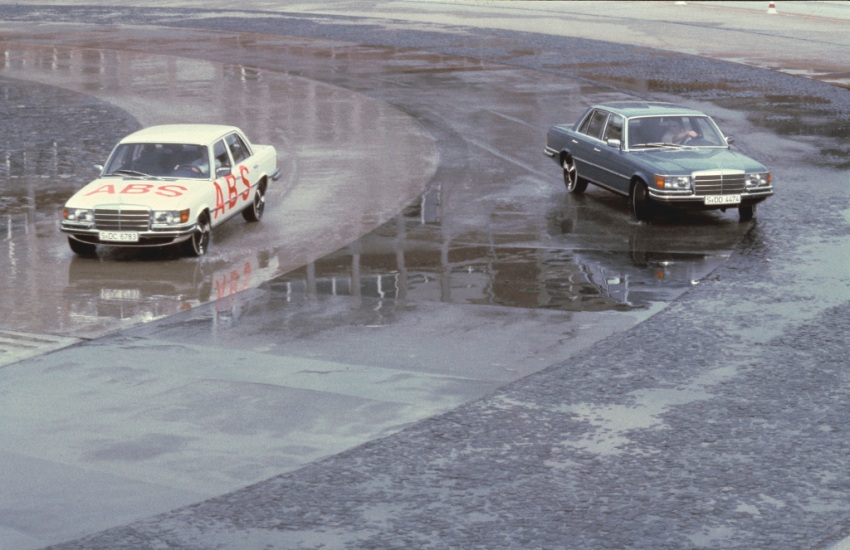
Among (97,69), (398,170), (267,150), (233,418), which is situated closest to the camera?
(233,418)

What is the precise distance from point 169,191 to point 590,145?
6998 mm

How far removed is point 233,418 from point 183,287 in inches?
198

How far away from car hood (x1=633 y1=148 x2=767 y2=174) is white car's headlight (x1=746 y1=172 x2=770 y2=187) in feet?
0.25

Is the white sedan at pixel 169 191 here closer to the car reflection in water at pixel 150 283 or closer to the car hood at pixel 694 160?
the car reflection in water at pixel 150 283

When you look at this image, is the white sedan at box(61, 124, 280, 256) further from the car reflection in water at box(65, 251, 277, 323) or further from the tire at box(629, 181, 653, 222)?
the tire at box(629, 181, 653, 222)

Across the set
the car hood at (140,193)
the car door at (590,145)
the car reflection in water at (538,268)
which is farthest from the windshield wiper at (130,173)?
the car door at (590,145)

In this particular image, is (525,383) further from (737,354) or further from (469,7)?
(469,7)

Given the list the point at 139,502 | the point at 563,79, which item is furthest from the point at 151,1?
the point at 139,502

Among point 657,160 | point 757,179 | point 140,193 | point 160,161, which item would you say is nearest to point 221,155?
point 160,161

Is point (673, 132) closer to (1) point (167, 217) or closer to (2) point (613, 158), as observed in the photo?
(2) point (613, 158)

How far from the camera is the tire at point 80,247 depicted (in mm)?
17422

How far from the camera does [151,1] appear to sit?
62.9 m

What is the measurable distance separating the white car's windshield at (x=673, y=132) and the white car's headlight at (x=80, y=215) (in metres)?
8.04

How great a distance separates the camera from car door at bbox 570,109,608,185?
21.1 metres
